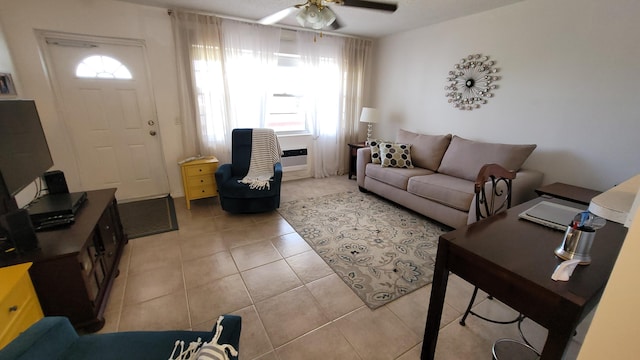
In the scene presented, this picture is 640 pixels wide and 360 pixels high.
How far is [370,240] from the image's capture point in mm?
2688

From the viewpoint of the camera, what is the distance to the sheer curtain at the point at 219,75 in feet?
11.0

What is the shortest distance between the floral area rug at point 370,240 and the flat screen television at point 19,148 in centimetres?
207

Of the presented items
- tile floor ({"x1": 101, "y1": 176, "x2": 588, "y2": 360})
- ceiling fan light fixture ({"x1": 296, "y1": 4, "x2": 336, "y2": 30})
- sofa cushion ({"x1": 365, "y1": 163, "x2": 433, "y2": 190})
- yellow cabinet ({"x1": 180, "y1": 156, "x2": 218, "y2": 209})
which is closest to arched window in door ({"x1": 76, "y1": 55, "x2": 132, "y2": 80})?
yellow cabinet ({"x1": 180, "y1": 156, "x2": 218, "y2": 209})

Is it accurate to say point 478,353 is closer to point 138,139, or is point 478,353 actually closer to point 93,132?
point 138,139

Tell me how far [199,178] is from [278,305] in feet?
6.92

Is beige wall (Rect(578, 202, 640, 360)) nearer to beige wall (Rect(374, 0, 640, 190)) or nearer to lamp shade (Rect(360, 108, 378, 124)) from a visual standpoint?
beige wall (Rect(374, 0, 640, 190))

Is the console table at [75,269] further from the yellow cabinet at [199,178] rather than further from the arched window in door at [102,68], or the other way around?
the arched window in door at [102,68]

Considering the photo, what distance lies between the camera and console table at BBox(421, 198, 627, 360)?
2.87ft

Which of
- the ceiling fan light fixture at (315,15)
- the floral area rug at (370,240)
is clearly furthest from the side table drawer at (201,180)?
the ceiling fan light fixture at (315,15)

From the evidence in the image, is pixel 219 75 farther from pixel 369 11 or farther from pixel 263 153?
pixel 369 11

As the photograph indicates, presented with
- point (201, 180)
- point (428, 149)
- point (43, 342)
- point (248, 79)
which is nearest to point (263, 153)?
point (201, 180)

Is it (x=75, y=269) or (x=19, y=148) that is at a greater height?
(x=19, y=148)

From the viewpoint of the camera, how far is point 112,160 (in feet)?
11.2

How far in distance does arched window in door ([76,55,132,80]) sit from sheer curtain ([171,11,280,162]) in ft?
2.12
